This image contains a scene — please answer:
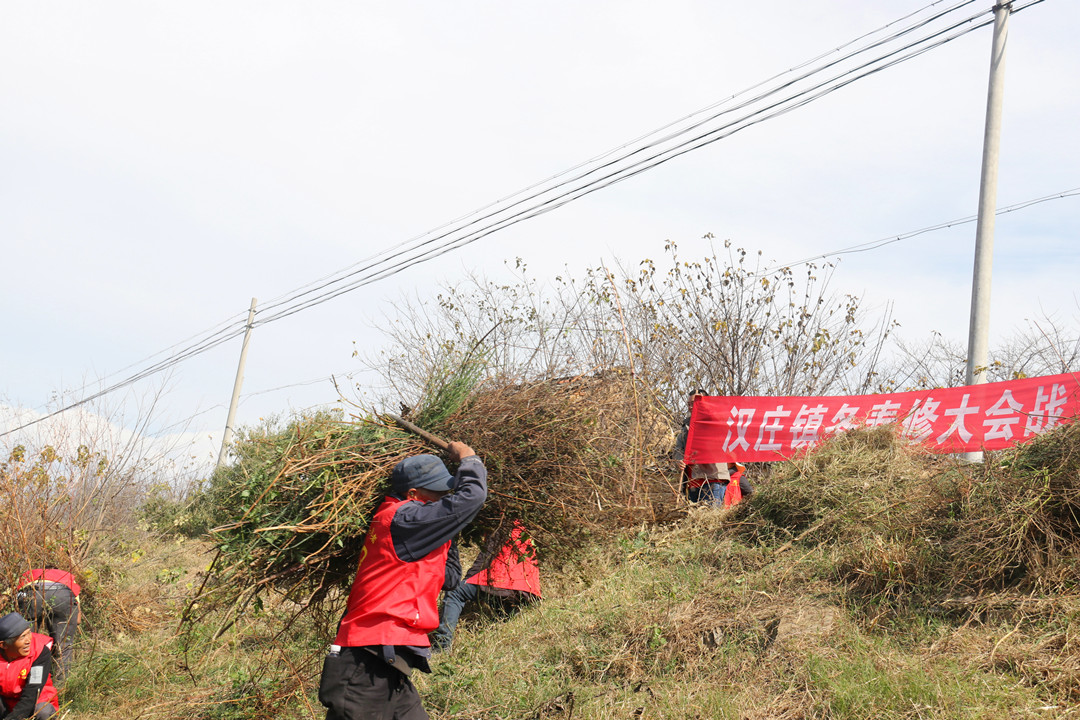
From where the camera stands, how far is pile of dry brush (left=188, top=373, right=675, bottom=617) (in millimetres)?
3764

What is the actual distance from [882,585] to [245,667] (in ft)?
15.4

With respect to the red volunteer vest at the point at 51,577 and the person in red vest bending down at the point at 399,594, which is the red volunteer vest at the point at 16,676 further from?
the person in red vest bending down at the point at 399,594

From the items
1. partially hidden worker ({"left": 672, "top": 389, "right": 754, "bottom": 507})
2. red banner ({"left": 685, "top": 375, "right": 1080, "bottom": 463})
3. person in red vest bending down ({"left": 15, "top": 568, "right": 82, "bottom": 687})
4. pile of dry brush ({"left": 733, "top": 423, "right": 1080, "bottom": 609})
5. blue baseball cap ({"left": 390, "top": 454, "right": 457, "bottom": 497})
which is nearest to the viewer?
blue baseball cap ({"left": 390, "top": 454, "right": 457, "bottom": 497})

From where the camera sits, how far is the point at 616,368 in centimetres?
520

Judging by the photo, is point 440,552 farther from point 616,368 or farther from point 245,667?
point 245,667

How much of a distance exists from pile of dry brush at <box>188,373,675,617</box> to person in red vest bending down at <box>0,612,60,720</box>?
172 centimetres

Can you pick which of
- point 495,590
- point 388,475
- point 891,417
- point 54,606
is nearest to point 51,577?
point 54,606

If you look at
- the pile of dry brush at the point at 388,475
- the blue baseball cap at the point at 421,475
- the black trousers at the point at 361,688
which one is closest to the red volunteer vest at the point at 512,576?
the pile of dry brush at the point at 388,475

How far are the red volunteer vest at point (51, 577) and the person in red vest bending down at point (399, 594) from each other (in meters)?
3.80

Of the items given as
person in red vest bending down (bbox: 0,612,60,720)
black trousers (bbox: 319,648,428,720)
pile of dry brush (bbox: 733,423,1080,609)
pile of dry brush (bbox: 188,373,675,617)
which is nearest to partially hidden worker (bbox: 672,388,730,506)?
pile of dry brush (bbox: 733,423,1080,609)

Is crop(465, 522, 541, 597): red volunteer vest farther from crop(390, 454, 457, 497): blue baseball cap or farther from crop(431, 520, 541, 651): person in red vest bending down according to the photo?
crop(390, 454, 457, 497): blue baseball cap

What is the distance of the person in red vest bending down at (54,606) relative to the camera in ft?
19.0

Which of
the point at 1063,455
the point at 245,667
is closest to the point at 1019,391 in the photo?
the point at 1063,455

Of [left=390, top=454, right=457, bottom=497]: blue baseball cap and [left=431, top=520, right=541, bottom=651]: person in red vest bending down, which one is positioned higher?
[left=390, top=454, right=457, bottom=497]: blue baseball cap
